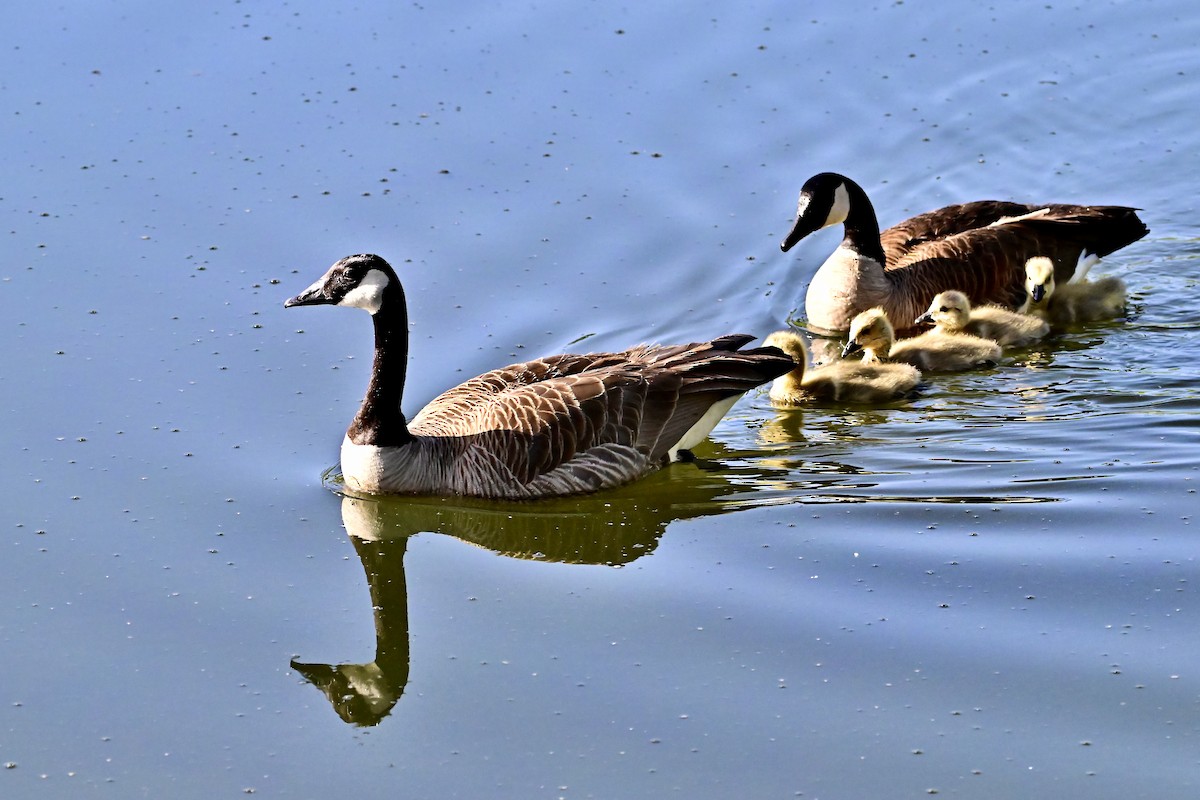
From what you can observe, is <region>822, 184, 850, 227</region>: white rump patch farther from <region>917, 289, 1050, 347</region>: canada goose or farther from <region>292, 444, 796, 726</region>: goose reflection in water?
<region>292, 444, 796, 726</region>: goose reflection in water

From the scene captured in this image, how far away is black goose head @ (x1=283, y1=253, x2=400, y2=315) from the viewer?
361 inches

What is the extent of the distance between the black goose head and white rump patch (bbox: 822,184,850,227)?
3901mm

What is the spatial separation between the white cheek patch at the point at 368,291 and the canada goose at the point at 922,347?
3.48 m

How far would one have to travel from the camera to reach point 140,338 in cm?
1109

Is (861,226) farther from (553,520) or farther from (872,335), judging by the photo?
(553,520)

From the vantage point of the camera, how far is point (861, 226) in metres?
11.8

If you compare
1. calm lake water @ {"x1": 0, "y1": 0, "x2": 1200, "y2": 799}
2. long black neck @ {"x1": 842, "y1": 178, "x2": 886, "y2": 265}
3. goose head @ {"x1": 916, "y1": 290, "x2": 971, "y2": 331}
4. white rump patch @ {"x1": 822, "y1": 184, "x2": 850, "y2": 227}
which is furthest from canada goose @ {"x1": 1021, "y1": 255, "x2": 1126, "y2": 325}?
white rump patch @ {"x1": 822, "y1": 184, "x2": 850, "y2": 227}

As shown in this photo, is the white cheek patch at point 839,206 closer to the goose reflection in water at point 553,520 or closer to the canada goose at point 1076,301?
the canada goose at point 1076,301

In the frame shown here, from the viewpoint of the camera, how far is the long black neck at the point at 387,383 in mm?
9312

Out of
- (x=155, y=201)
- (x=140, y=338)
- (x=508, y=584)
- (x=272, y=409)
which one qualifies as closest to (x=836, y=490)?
(x=508, y=584)

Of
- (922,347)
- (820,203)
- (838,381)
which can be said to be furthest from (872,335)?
(820,203)

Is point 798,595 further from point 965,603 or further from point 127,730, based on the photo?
point 127,730

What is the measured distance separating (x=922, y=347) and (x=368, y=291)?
12.9 feet

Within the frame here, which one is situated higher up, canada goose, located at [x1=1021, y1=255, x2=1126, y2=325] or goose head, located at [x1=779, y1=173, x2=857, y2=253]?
goose head, located at [x1=779, y1=173, x2=857, y2=253]
